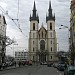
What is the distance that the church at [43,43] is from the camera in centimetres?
16538

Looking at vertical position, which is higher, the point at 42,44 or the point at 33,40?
the point at 33,40

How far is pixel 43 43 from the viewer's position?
168 m

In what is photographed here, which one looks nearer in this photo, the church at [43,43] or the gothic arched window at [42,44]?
the church at [43,43]

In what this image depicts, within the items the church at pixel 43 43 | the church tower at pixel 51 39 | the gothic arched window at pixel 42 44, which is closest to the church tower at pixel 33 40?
the church at pixel 43 43

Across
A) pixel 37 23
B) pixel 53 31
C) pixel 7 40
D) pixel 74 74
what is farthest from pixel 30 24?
pixel 74 74

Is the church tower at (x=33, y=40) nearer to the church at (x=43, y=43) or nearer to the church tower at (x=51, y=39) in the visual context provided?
the church at (x=43, y=43)

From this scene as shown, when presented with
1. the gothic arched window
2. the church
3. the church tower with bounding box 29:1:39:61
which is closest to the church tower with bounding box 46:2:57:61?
the church

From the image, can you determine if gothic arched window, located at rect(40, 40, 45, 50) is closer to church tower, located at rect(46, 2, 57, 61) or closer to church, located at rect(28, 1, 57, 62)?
church, located at rect(28, 1, 57, 62)

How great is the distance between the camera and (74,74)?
2608 centimetres

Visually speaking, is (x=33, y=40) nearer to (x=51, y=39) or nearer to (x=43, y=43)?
(x=43, y=43)

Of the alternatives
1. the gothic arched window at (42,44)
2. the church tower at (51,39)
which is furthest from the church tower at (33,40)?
the church tower at (51,39)

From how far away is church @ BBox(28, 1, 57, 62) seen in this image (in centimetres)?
16538

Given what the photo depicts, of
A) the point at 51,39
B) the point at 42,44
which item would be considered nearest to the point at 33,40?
the point at 42,44

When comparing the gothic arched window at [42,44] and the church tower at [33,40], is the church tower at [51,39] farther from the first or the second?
the church tower at [33,40]
